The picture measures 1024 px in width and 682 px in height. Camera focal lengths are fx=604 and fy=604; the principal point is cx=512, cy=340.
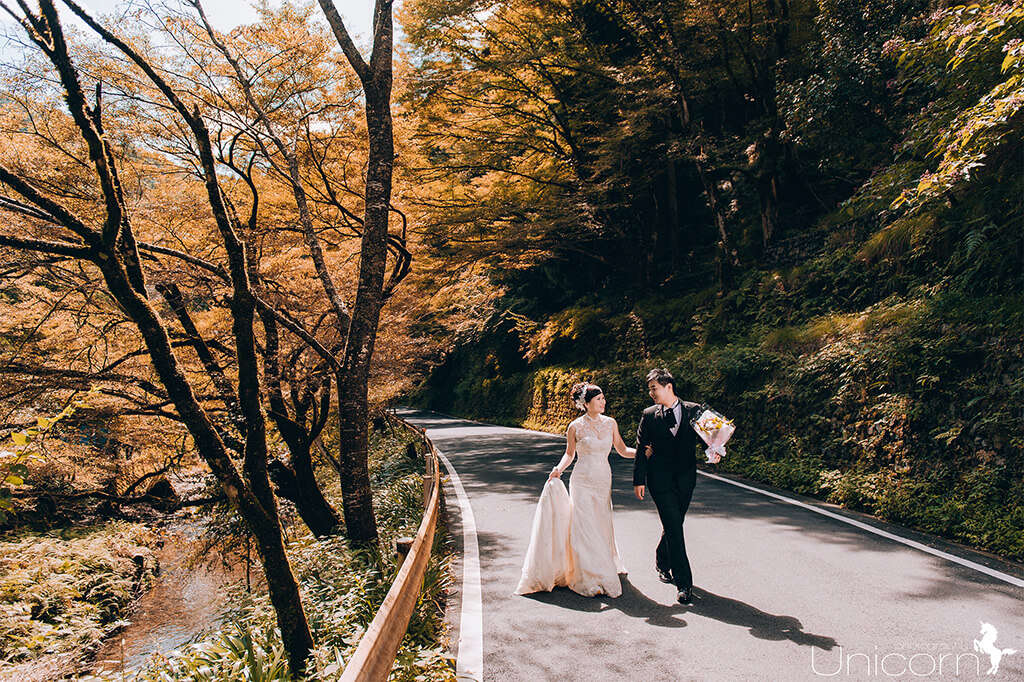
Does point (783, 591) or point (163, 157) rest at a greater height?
point (163, 157)

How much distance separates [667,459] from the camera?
5453 mm

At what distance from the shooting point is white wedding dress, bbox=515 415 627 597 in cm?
538

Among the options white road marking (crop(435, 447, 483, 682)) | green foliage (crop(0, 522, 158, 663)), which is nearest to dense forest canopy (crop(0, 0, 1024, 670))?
green foliage (crop(0, 522, 158, 663))

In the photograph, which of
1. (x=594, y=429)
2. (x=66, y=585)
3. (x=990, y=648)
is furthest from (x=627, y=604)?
(x=66, y=585)

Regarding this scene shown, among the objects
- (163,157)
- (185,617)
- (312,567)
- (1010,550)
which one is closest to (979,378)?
(1010,550)

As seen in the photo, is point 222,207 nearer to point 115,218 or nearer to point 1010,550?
point 115,218

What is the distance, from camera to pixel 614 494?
32.3 feet

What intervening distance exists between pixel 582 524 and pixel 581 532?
0.08m

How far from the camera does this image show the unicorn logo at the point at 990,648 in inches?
143

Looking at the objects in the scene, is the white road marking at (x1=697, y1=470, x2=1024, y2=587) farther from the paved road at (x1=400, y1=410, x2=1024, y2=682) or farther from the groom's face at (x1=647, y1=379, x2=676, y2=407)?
the groom's face at (x1=647, y1=379, x2=676, y2=407)

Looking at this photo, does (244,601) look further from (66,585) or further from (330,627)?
(66,585)

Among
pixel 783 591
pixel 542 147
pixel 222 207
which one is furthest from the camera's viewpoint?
pixel 542 147

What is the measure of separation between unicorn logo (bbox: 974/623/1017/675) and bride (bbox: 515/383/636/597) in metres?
2.49

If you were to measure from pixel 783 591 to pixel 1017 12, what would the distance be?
6.07 metres
